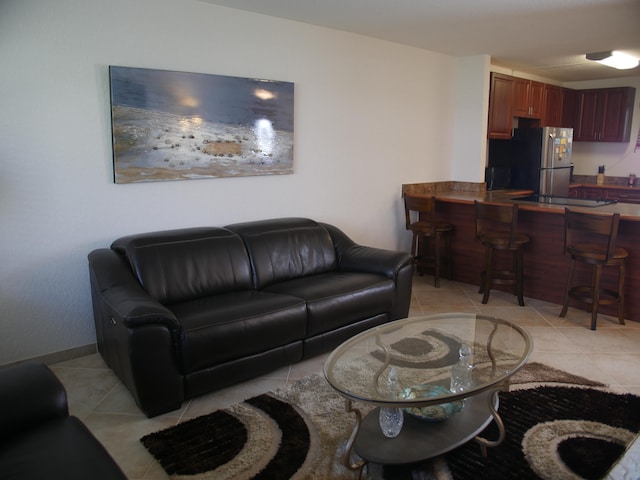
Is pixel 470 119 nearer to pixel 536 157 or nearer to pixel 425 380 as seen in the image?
pixel 536 157

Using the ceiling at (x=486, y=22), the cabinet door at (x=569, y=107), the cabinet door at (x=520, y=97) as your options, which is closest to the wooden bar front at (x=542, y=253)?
the cabinet door at (x=520, y=97)

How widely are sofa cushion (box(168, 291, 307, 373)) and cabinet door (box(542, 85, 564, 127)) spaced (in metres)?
5.11

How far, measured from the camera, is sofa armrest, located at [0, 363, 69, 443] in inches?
67.1

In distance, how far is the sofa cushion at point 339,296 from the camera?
313 centimetres

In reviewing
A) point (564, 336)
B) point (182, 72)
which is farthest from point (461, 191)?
point (182, 72)

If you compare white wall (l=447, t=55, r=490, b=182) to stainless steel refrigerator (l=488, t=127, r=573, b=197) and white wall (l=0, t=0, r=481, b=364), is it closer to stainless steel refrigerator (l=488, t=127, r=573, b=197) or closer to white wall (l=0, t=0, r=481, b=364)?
stainless steel refrigerator (l=488, t=127, r=573, b=197)

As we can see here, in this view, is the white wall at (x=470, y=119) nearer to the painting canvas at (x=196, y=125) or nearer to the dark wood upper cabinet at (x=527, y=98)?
the dark wood upper cabinet at (x=527, y=98)

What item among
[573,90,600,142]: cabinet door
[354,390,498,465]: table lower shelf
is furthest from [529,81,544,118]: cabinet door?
[354,390,498,465]: table lower shelf

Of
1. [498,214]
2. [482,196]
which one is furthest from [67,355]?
[482,196]

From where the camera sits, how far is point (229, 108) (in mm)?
3652

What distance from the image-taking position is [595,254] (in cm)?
375

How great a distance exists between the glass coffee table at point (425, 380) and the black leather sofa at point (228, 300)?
66 cm

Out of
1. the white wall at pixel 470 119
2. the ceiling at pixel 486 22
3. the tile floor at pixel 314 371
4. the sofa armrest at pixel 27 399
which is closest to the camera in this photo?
the sofa armrest at pixel 27 399

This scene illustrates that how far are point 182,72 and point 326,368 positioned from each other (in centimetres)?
237
